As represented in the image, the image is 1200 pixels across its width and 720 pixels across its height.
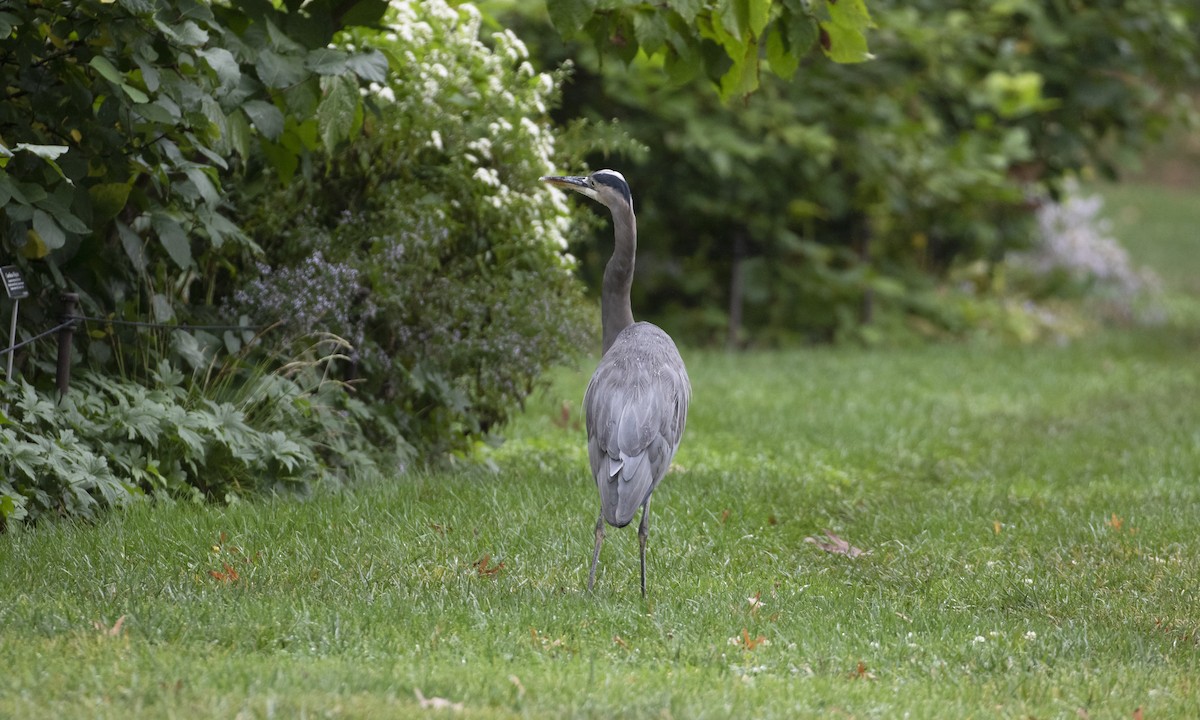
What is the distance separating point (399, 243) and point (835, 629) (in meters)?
3.37

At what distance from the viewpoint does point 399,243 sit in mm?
7418

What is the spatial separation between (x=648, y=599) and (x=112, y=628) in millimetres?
2054

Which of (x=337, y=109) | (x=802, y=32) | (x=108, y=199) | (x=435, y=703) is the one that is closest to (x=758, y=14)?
(x=802, y=32)

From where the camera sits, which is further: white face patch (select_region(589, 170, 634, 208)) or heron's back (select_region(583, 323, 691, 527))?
white face patch (select_region(589, 170, 634, 208))

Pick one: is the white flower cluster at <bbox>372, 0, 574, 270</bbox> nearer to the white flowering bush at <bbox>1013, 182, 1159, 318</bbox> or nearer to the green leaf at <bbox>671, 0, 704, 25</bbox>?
the green leaf at <bbox>671, 0, 704, 25</bbox>

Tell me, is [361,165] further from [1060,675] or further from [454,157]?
[1060,675]

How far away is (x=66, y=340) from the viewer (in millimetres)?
6270

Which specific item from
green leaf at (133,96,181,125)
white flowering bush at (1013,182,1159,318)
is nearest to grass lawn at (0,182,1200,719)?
green leaf at (133,96,181,125)

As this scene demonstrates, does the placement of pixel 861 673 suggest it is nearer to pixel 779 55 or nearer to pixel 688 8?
pixel 688 8

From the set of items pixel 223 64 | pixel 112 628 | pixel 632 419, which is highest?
pixel 223 64

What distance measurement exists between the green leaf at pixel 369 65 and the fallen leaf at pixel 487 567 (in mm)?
2214

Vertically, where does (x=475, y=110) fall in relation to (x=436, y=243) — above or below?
above

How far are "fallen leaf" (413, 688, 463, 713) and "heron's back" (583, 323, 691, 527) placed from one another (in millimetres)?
1361

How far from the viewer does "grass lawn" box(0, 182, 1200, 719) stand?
170 inches
